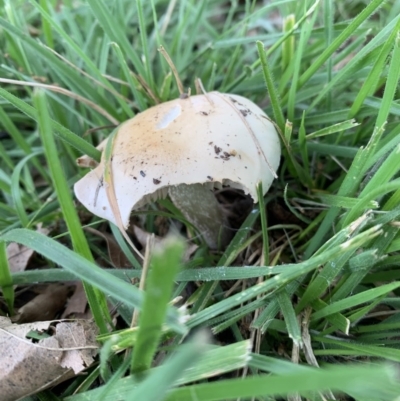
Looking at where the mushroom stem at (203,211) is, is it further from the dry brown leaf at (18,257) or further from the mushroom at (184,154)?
the dry brown leaf at (18,257)

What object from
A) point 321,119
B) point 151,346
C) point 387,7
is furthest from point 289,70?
point 151,346

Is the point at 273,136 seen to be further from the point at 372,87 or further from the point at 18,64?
the point at 18,64

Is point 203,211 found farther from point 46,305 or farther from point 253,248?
point 46,305

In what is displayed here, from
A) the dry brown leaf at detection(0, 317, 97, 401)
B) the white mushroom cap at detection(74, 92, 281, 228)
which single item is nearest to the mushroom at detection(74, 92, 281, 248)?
the white mushroom cap at detection(74, 92, 281, 228)

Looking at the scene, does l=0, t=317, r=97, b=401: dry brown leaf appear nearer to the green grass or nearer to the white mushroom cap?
the green grass

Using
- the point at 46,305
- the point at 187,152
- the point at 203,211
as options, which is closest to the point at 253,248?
→ the point at 203,211
